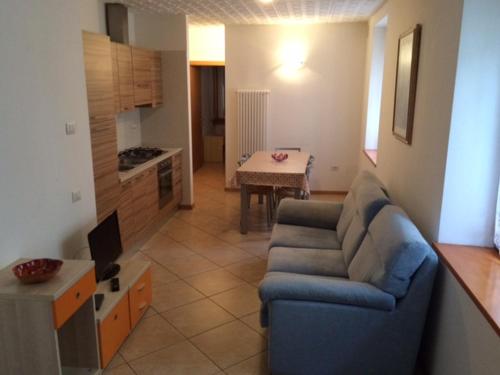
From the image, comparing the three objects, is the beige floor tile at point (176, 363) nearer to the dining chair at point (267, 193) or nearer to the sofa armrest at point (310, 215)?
the sofa armrest at point (310, 215)

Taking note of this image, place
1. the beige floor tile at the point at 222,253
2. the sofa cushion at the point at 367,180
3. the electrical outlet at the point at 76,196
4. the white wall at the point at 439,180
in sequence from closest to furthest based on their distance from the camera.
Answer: the white wall at the point at 439,180, the electrical outlet at the point at 76,196, the sofa cushion at the point at 367,180, the beige floor tile at the point at 222,253

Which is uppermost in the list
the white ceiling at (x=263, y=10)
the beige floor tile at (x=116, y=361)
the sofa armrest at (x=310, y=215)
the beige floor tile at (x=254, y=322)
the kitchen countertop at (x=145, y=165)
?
the white ceiling at (x=263, y=10)

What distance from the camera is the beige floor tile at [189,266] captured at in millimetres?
4086

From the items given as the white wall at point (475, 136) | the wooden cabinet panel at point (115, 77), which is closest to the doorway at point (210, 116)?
the wooden cabinet panel at point (115, 77)

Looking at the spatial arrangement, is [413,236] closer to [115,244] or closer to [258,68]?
[115,244]

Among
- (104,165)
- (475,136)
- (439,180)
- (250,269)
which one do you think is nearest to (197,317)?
(250,269)

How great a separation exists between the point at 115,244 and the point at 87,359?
38.6 inches

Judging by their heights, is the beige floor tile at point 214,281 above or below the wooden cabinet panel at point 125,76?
below

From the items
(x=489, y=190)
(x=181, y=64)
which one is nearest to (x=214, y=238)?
(x=181, y=64)

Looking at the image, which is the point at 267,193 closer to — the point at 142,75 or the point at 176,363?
the point at 142,75

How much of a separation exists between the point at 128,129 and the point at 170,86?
820 millimetres

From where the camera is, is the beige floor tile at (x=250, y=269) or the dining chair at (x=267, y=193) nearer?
the beige floor tile at (x=250, y=269)

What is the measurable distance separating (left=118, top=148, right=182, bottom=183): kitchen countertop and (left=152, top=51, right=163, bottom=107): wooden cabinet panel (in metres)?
0.63

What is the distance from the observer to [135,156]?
5.11 m
